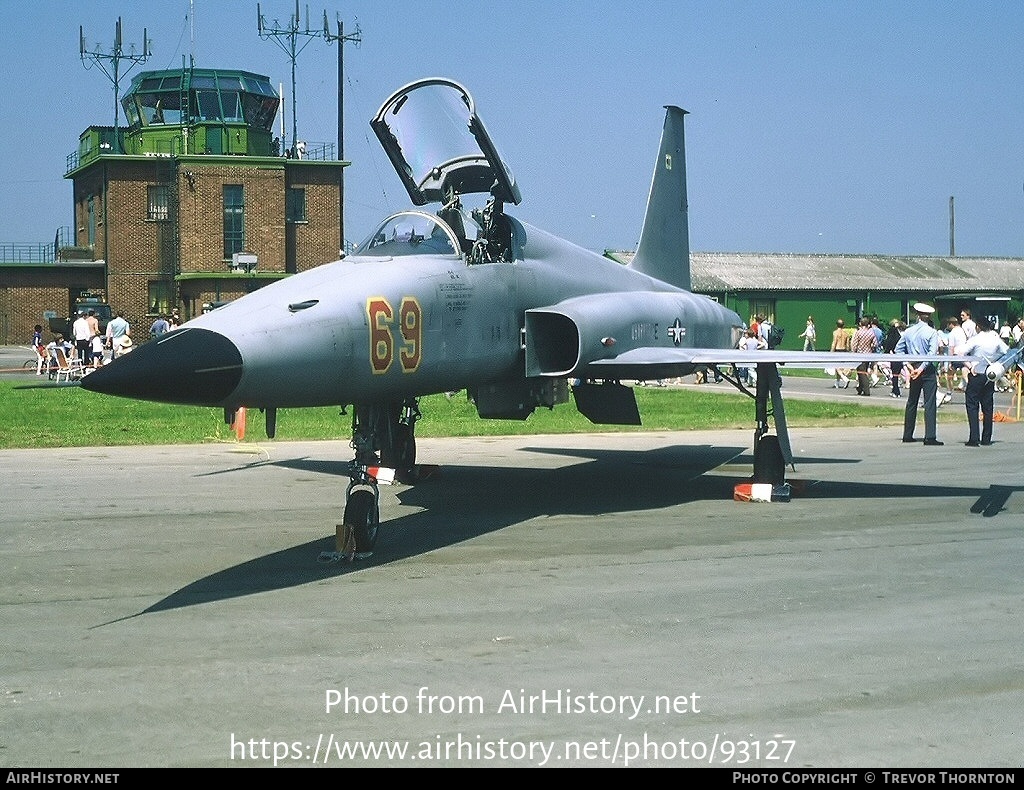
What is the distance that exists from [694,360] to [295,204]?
51.5m

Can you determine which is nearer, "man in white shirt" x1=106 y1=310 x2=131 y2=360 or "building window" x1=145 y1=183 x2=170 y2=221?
"man in white shirt" x1=106 y1=310 x2=131 y2=360

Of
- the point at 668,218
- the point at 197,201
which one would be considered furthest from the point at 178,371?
the point at 197,201

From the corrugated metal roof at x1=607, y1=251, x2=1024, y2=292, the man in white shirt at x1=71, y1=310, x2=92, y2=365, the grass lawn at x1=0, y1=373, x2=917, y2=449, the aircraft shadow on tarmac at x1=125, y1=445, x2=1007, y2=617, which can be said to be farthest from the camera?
the corrugated metal roof at x1=607, y1=251, x2=1024, y2=292

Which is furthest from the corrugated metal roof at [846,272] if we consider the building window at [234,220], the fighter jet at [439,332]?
the fighter jet at [439,332]

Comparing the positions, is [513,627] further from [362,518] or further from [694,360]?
[694,360]

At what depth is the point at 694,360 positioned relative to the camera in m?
13.0

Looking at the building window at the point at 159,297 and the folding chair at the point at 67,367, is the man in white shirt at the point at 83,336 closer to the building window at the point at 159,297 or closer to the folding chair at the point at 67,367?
the folding chair at the point at 67,367

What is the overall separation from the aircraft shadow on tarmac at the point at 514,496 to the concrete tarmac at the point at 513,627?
0.19 feet

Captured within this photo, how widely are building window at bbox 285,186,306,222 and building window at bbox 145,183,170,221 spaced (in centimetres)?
590

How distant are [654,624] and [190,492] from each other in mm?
7404

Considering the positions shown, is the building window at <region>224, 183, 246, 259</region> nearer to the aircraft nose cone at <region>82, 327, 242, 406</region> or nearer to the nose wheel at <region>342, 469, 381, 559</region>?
the nose wheel at <region>342, 469, 381, 559</region>

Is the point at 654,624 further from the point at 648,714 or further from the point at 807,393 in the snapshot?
the point at 807,393

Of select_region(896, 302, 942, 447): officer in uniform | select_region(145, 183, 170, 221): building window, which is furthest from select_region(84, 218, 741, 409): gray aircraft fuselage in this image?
select_region(145, 183, 170, 221): building window

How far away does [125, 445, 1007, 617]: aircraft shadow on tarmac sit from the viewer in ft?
30.2
